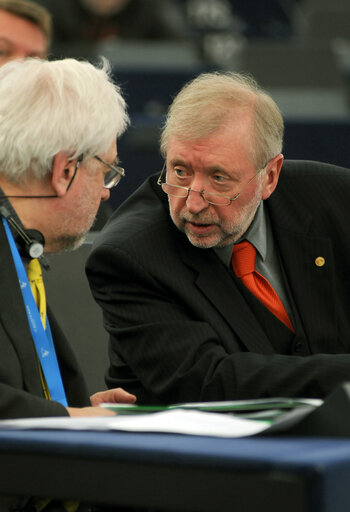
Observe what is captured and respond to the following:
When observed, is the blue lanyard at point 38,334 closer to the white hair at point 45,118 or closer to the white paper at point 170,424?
the white hair at point 45,118

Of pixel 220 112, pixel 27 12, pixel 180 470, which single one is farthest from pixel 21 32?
pixel 180 470

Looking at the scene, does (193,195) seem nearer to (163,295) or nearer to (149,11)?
(163,295)

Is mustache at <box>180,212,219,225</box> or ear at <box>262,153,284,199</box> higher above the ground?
ear at <box>262,153,284,199</box>

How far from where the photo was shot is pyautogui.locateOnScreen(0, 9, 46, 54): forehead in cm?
431

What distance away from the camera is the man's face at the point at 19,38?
4.28 m

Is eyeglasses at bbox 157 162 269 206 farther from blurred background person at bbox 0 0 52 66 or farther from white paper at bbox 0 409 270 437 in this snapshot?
blurred background person at bbox 0 0 52 66

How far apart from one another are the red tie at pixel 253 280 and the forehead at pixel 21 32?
2074mm

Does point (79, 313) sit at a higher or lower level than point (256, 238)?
lower

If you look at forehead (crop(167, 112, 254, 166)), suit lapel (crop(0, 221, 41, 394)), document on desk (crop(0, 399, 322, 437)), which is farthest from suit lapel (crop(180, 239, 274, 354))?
document on desk (crop(0, 399, 322, 437))

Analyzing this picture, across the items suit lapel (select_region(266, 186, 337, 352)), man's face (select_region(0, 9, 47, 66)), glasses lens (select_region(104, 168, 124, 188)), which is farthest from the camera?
man's face (select_region(0, 9, 47, 66))

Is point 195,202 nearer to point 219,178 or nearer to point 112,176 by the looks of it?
point 219,178

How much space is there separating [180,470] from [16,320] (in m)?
0.86

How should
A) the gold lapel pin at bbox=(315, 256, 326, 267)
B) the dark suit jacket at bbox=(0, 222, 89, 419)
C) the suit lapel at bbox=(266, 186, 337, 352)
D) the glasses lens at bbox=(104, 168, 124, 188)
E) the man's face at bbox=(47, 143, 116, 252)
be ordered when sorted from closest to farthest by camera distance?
the dark suit jacket at bbox=(0, 222, 89, 419), the man's face at bbox=(47, 143, 116, 252), the glasses lens at bbox=(104, 168, 124, 188), the suit lapel at bbox=(266, 186, 337, 352), the gold lapel pin at bbox=(315, 256, 326, 267)

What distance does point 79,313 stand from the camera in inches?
112
